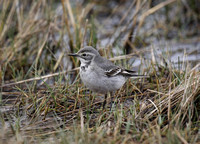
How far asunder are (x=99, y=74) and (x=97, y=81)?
165mm

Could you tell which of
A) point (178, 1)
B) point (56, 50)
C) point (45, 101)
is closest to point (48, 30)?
point (56, 50)

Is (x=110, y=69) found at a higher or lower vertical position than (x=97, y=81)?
higher

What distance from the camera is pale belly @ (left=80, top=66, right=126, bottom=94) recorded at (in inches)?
247

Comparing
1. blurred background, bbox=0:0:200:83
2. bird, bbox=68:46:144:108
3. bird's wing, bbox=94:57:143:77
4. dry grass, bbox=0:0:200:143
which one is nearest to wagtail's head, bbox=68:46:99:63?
bird, bbox=68:46:144:108

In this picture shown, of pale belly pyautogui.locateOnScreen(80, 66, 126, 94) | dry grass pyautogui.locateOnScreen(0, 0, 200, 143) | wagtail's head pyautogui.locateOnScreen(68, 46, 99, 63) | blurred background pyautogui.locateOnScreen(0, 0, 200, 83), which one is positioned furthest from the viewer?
blurred background pyautogui.locateOnScreen(0, 0, 200, 83)

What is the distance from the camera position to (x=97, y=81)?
631 cm

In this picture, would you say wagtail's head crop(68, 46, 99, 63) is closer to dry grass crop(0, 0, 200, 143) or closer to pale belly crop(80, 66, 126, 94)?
pale belly crop(80, 66, 126, 94)

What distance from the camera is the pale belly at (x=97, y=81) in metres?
6.27

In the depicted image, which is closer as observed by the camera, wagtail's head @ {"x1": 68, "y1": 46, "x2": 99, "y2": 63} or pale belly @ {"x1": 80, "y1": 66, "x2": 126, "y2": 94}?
pale belly @ {"x1": 80, "y1": 66, "x2": 126, "y2": 94}

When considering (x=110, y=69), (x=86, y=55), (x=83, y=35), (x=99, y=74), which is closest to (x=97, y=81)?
(x=99, y=74)

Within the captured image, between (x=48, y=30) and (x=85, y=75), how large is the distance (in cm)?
286

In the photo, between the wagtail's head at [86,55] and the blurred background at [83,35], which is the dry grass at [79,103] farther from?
the wagtail's head at [86,55]

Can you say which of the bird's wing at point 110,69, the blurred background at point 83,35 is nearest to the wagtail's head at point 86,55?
the bird's wing at point 110,69

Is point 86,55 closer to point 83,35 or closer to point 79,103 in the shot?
point 79,103
